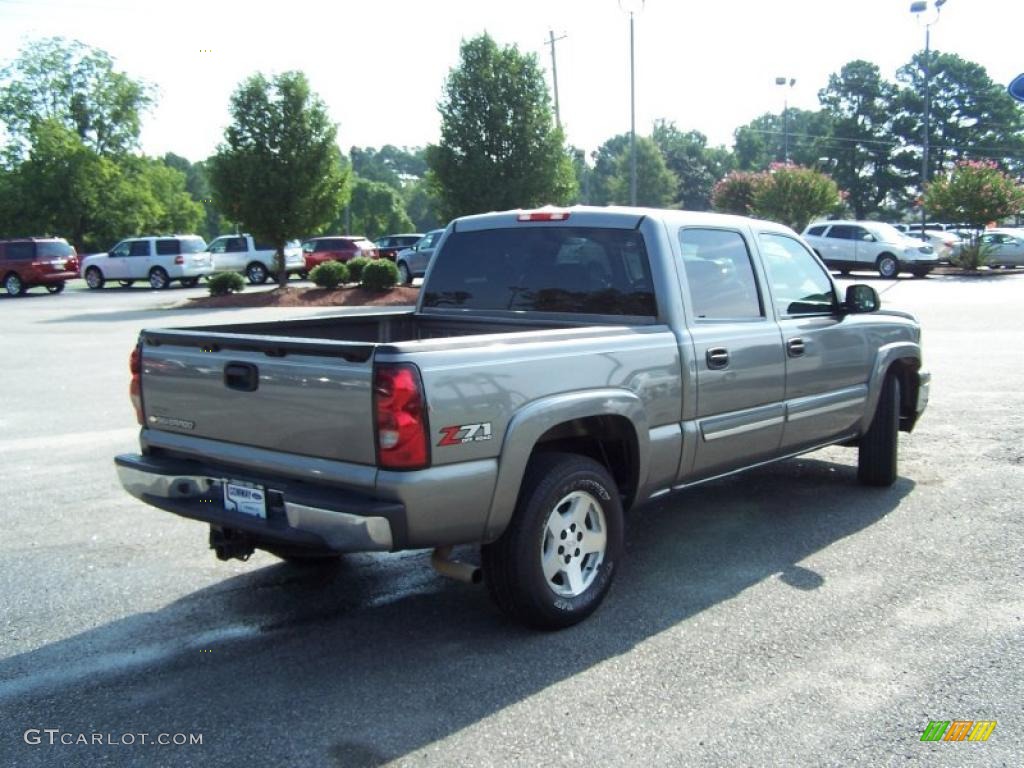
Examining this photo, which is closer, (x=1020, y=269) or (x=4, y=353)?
(x=4, y=353)

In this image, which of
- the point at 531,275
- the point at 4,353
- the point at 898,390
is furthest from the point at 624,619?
the point at 4,353

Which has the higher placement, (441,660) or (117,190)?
(117,190)

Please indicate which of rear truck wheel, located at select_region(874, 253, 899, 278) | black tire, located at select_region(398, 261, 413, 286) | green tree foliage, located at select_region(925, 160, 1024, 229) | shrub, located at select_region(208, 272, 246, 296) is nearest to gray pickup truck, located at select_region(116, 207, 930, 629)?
shrub, located at select_region(208, 272, 246, 296)

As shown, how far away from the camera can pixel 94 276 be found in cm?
3638

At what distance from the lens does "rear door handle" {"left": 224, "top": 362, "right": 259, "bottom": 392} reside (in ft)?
13.0

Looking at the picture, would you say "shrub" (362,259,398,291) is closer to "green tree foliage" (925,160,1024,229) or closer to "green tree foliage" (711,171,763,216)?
"green tree foliage" (925,160,1024,229)

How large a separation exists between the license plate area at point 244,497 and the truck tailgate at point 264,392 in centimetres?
18

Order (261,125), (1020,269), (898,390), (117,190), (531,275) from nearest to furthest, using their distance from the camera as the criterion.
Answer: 1. (531,275)
2. (898,390)
3. (261,125)
4. (1020,269)
5. (117,190)

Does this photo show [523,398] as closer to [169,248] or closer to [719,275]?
[719,275]

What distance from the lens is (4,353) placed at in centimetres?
1555

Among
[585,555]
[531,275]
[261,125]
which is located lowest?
[585,555]

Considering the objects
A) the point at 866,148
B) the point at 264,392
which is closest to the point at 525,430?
the point at 264,392

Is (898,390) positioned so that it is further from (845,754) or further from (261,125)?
(261,125)

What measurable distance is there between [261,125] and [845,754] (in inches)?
1021
